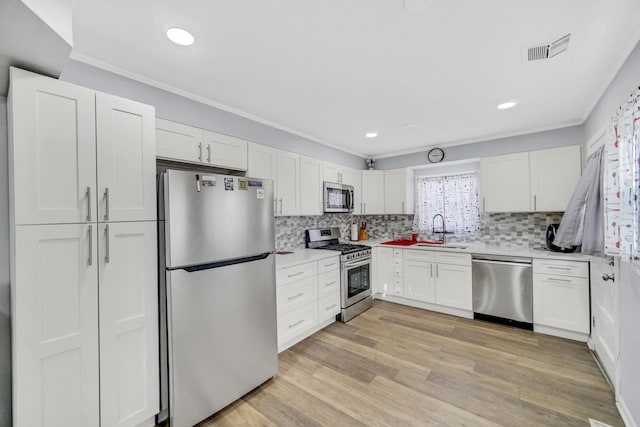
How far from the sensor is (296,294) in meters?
2.76

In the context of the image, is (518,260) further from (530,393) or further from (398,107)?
(398,107)

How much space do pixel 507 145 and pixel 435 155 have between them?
94 centimetres

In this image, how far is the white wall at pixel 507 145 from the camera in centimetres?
320

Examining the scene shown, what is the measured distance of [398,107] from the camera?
8.77 ft

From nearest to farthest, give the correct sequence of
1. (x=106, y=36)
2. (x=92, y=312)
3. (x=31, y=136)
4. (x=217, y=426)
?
(x=31, y=136)
(x=92, y=312)
(x=106, y=36)
(x=217, y=426)

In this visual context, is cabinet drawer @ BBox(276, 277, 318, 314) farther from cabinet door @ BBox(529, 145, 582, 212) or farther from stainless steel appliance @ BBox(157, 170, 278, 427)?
cabinet door @ BBox(529, 145, 582, 212)

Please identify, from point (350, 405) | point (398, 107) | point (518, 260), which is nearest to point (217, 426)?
point (350, 405)

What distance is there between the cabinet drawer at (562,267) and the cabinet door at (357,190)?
8.03 ft

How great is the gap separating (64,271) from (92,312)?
27 centimetres

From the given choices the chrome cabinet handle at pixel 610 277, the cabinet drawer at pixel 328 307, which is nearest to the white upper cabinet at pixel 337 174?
the cabinet drawer at pixel 328 307

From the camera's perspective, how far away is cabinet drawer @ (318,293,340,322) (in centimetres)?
307

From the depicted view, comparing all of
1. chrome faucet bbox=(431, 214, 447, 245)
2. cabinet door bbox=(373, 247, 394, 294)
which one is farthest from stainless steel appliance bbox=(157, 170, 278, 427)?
chrome faucet bbox=(431, 214, 447, 245)

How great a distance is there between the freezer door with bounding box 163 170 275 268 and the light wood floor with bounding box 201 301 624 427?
45.1 inches

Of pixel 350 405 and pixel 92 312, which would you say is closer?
pixel 92 312
